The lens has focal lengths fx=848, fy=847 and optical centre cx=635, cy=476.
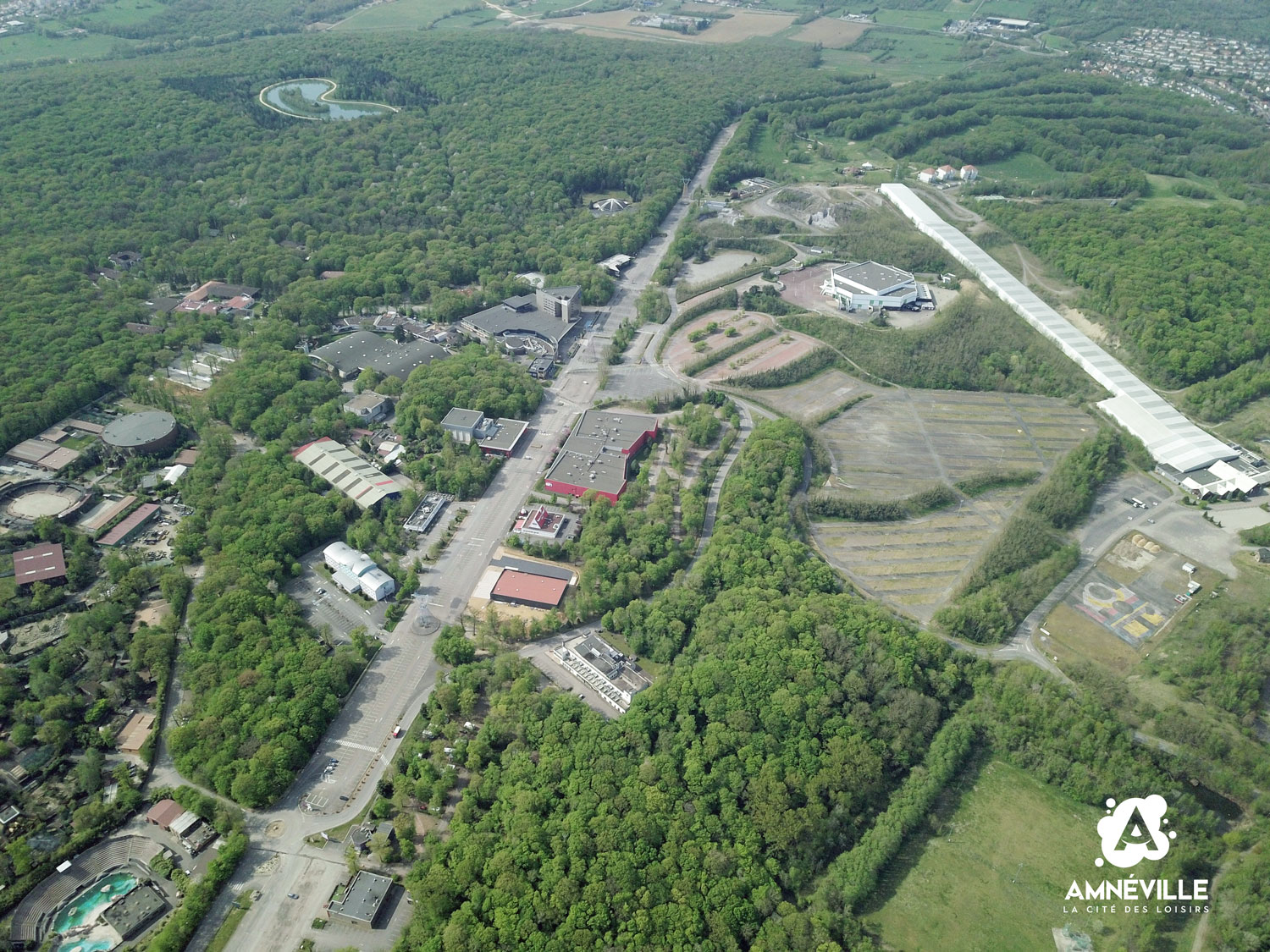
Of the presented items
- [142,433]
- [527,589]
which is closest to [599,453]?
[527,589]

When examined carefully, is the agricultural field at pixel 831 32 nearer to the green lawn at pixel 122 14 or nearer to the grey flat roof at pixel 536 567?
the green lawn at pixel 122 14

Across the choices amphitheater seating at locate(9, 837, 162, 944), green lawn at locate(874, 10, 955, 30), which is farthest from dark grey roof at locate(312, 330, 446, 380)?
green lawn at locate(874, 10, 955, 30)

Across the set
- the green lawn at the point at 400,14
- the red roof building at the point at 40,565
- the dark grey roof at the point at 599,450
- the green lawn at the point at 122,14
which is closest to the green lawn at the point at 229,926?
the red roof building at the point at 40,565

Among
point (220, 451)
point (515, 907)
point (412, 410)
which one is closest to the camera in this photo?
point (515, 907)

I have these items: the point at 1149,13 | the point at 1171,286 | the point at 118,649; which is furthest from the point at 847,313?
the point at 1149,13

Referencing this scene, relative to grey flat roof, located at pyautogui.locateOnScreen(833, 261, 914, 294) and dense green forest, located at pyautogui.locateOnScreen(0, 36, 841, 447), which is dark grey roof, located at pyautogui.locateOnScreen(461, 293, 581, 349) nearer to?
dense green forest, located at pyautogui.locateOnScreen(0, 36, 841, 447)

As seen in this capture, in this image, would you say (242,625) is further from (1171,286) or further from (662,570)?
(1171,286)

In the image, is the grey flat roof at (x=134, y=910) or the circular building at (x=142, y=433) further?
the circular building at (x=142, y=433)
